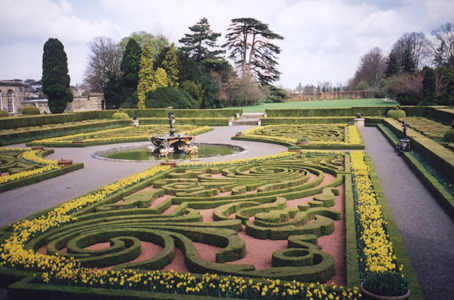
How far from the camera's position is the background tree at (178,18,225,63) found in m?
50.0

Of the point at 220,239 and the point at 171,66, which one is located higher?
the point at 171,66

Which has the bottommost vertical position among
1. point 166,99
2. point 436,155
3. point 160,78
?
point 436,155

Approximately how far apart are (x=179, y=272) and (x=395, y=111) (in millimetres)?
26889

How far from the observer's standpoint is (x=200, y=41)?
5047 cm

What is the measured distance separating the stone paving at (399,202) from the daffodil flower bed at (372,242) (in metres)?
0.41

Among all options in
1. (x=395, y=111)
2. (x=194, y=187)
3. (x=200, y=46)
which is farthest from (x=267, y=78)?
(x=194, y=187)

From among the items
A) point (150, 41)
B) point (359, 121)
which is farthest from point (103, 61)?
point (359, 121)

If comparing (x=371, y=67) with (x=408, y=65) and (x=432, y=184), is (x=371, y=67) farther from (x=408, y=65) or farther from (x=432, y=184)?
(x=432, y=184)

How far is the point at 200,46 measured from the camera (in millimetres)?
50281

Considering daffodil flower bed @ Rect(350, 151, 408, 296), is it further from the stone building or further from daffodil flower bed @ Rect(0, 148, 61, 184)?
the stone building

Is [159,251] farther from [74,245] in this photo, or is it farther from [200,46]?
[200,46]

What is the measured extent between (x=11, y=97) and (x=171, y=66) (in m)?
23.0

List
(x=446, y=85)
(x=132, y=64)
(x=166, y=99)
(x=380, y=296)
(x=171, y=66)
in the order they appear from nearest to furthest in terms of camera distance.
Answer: (x=380, y=296) < (x=446, y=85) < (x=166, y=99) < (x=132, y=64) < (x=171, y=66)

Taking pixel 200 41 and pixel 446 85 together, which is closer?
pixel 446 85
